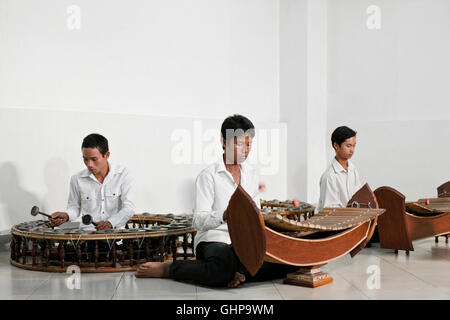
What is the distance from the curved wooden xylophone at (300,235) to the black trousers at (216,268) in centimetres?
13

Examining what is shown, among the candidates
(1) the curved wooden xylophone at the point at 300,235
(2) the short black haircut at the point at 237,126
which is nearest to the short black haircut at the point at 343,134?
(1) the curved wooden xylophone at the point at 300,235

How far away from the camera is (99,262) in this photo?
3.74 metres

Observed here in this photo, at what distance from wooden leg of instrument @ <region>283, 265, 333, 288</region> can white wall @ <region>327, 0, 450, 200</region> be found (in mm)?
A: 3647

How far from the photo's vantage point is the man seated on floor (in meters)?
3.16

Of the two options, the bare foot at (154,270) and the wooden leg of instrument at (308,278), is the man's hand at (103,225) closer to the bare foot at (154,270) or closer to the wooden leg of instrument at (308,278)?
the bare foot at (154,270)

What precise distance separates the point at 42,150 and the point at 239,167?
2.42 meters

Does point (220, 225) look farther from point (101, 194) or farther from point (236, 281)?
point (101, 194)

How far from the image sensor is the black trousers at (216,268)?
314cm

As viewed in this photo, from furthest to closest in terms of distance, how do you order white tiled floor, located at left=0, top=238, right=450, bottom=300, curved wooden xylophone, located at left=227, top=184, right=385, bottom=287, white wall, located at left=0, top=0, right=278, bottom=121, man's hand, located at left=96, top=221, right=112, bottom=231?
white wall, located at left=0, top=0, right=278, bottom=121, man's hand, located at left=96, top=221, right=112, bottom=231, white tiled floor, located at left=0, top=238, right=450, bottom=300, curved wooden xylophone, located at left=227, top=184, right=385, bottom=287

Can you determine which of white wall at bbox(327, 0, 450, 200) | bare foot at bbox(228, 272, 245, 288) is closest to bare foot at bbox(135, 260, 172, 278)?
bare foot at bbox(228, 272, 245, 288)

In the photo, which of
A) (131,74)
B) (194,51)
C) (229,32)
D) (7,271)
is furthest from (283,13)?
(7,271)

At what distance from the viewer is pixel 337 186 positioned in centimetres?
442

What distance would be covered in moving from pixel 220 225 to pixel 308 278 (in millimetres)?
639

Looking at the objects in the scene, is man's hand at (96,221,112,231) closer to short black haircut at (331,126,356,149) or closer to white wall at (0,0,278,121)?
white wall at (0,0,278,121)
